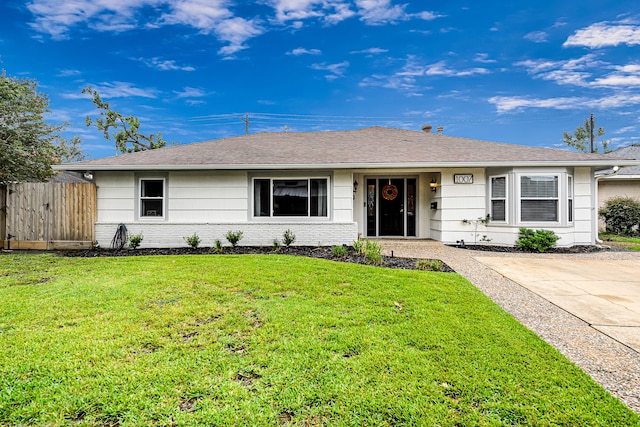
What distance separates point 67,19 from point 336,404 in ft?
50.1

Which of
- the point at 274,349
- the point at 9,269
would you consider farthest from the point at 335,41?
the point at 274,349

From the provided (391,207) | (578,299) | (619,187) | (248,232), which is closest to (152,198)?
(248,232)

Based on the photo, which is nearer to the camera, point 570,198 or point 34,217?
point 34,217

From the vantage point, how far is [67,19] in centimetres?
1112

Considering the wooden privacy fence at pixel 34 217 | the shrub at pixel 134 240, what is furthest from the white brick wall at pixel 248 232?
the wooden privacy fence at pixel 34 217

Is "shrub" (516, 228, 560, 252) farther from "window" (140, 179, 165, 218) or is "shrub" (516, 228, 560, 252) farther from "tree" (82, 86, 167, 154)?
"tree" (82, 86, 167, 154)

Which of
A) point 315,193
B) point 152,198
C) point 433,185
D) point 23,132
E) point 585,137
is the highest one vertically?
point 585,137

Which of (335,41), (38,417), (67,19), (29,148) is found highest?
(335,41)

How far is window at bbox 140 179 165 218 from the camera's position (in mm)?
9578

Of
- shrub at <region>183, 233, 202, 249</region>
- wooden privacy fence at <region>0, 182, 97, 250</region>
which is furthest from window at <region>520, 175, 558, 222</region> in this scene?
wooden privacy fence at <region>0, 182, 97, 250</region>

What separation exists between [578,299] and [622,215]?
39.0 feet

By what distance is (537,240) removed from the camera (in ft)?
28.4

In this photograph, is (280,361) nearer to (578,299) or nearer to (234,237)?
(578,299)

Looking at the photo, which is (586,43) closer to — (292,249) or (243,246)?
(292,249)
